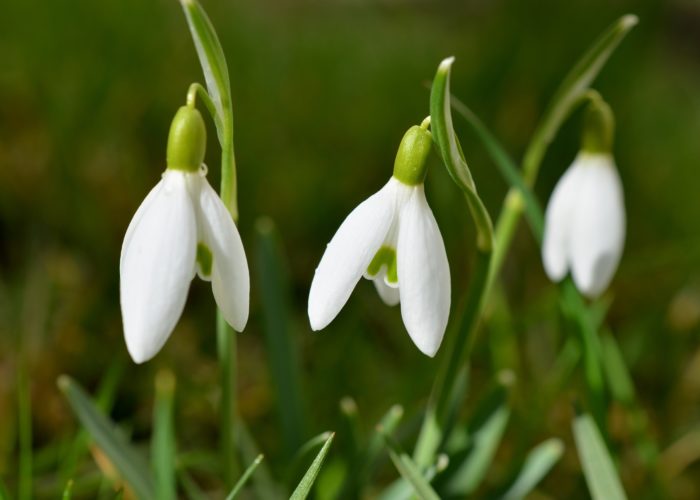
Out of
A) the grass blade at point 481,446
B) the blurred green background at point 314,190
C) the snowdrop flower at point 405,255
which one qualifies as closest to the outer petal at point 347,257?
the snowdrop flower at point 405,255

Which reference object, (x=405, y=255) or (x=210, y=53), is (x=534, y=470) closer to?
(x=405, y=255)

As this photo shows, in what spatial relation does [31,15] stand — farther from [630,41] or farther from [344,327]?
[630,41]

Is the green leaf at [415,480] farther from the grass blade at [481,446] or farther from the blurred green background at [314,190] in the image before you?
the blurred green background at [314,190]

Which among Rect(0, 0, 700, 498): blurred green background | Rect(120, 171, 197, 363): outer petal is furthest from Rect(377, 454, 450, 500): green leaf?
Rect(120, 171, 197, 363): outer petal

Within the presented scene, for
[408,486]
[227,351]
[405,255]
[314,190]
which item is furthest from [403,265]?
[314,190]

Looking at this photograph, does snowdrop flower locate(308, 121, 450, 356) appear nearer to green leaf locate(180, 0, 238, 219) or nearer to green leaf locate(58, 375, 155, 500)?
green leaf locate(180, 0, 238, 219)

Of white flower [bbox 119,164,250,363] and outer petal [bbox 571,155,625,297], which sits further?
outer petal [bbox 571,155,625,297]
